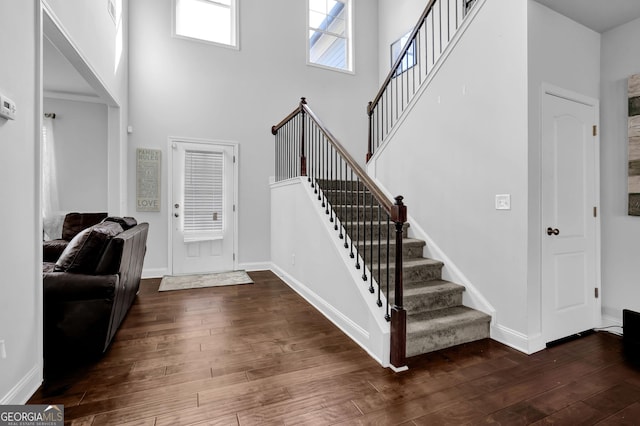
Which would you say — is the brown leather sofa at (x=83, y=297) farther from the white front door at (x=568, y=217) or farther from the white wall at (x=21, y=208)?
the white front door at (x=568, y=217)

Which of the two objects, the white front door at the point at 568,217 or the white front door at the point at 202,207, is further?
the white front door at the point at 202,207

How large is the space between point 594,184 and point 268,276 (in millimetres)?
4055

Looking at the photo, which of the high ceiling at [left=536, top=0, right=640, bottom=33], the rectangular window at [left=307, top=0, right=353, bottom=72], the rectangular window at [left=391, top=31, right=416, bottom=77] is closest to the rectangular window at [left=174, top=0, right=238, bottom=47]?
the rectangular window at [left=307, top=0, right=353, bottom=72]

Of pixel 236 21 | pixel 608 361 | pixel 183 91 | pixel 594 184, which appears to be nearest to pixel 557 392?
pixel 608 361

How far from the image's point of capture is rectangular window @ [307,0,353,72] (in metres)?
5.91

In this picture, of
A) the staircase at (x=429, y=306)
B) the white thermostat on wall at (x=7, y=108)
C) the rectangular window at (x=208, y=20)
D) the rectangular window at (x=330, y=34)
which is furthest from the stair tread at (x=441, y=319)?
the rectangular window at (x=208, y=20)

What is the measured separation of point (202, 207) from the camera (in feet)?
16.4

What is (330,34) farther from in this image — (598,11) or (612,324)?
(612,324)

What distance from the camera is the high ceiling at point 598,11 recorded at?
247cm

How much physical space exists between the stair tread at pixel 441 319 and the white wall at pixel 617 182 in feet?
4.13

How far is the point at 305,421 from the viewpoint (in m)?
1.62

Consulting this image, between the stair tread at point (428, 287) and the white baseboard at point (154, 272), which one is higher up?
the stair tread at point (428, 287)

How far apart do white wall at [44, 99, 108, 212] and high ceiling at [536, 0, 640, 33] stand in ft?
19.7

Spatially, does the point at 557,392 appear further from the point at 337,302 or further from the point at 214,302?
the point at 214,302
